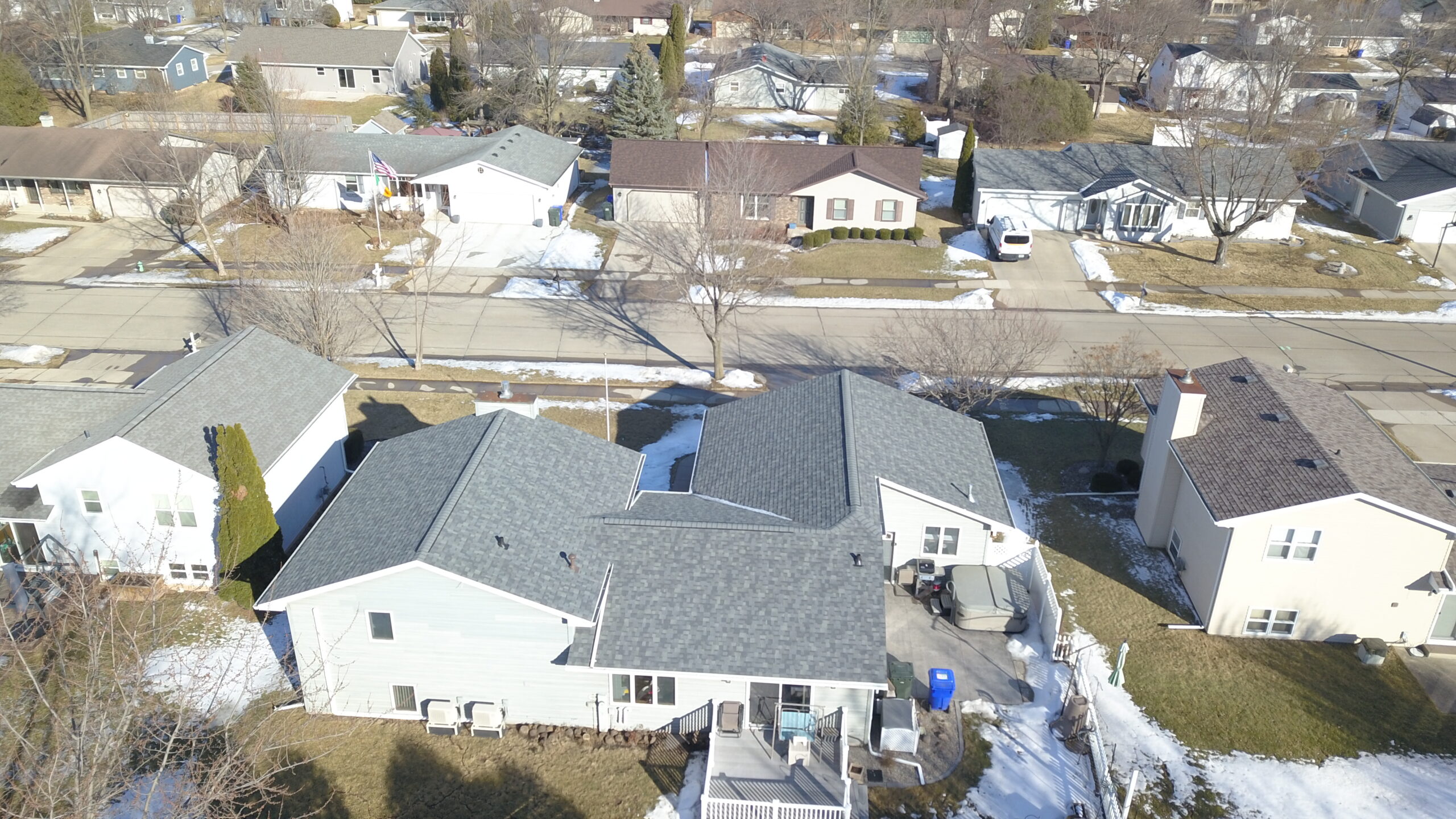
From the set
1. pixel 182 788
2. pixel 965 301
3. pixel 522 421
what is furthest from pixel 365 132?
pixel 182 788

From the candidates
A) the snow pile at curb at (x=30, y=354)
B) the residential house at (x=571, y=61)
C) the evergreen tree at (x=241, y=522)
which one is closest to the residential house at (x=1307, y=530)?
the evergreen tree at (x=241, y=522)

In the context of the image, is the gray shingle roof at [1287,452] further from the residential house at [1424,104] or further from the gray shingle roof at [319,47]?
the gray shingle roof at [319,47]

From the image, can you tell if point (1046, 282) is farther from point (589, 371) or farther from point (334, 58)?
point (334, 58)

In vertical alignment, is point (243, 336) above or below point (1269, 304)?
above

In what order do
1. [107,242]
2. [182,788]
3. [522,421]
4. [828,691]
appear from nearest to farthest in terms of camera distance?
[182,788], [828,691], [522,421], [107,242]

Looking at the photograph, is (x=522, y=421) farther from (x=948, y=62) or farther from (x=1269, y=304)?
(x=948, y=62)

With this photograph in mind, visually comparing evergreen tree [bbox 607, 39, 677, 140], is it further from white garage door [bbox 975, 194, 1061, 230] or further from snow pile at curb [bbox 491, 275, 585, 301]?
white garage door [bbox 975, 194, 1061, 230]
